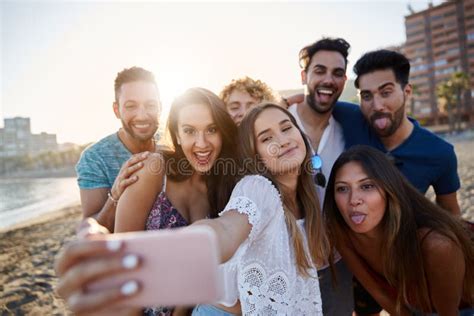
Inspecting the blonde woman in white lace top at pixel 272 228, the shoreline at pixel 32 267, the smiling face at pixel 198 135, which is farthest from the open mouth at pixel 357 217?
the shoreline at pixel 32 267

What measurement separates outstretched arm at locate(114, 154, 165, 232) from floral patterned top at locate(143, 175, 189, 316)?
37 mm

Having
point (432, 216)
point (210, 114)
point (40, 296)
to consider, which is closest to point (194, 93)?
point (210, 114)

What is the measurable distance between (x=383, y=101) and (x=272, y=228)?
230 cm

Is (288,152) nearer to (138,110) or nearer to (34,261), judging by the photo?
(138,110)

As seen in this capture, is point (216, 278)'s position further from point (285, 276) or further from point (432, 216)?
point (432, 216)

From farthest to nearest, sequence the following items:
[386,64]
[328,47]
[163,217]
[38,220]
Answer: [38,220] < [328,47] < [386,64] < [163,217]

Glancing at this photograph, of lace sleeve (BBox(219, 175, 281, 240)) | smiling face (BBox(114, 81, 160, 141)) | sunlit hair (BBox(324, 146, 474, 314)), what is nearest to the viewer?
lace sleeve (BBox(219, 175, 281, 240))

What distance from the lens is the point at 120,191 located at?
8.94 feet

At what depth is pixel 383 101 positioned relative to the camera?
3963mm

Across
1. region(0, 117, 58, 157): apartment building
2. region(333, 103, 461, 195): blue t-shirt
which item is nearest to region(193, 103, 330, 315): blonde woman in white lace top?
region(333, 103, 461, 195): blue t-shirt

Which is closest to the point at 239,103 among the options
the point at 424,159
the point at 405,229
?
the point at 424,159

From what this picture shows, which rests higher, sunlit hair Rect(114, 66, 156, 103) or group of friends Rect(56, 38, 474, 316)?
sunlit hair Rect(114, 66, 156, 103)

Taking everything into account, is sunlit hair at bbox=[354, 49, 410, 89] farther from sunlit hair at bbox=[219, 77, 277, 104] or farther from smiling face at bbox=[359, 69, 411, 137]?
sunlit hair at bbox=[219, 77, 277, 104]

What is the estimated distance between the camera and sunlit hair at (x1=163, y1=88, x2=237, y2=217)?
2.94 m
